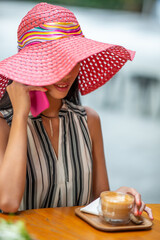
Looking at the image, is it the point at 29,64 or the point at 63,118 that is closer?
the point at 29,64

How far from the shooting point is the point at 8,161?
135 centimetres

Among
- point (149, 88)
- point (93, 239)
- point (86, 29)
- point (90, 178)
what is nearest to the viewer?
point (93, 239)

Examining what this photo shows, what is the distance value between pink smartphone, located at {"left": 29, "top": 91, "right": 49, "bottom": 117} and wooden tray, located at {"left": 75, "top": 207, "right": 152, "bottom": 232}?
42 cm

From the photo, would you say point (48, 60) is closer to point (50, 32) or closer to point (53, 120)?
point (50, 32)

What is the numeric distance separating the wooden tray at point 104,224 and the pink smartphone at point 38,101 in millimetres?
416

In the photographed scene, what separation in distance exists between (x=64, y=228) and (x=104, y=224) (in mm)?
133

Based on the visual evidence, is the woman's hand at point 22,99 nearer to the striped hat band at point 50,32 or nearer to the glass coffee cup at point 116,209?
the striped hat band at point 50,32

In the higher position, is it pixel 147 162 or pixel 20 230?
pixel 20 230

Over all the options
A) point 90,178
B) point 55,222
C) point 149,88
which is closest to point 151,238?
point 55,222

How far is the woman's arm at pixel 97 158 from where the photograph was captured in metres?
1.75

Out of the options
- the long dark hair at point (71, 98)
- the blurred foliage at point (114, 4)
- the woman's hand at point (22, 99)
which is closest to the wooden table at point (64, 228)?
the woman's hand at point (22, 99)

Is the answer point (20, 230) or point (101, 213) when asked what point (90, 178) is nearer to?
point (101, 213)

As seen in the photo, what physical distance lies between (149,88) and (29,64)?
4.54 m

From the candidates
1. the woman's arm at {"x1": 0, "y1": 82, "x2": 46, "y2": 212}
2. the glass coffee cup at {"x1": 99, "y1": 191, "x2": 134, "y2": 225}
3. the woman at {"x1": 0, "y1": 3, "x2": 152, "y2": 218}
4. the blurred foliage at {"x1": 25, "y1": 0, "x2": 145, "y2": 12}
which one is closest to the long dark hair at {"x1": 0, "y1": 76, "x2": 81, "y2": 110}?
the woman at {"x1": 0, "y1": 3, "x2": 152, "y2": 218}
